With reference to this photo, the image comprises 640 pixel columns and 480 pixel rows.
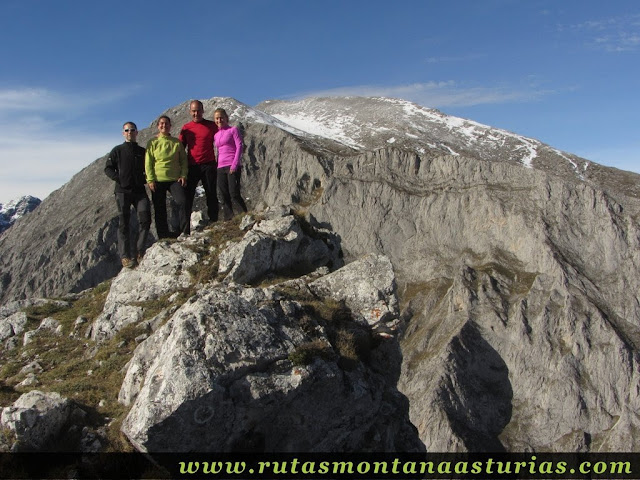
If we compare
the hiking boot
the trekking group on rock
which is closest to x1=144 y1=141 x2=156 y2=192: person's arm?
the trekking group on rock

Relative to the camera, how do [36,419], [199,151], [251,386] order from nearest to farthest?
[36,419] < [251,386] < [199,151]

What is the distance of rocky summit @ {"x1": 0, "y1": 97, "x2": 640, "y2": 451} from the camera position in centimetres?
1051

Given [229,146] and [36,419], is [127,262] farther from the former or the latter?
[36,419]

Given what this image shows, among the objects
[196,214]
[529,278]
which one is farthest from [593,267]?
[196,214]

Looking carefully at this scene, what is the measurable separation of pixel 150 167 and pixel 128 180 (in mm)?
900

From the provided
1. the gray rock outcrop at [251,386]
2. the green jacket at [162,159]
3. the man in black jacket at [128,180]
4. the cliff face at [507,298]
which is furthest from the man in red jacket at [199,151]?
the cliff face at [507,298]

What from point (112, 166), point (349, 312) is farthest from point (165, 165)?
point (349, 312)

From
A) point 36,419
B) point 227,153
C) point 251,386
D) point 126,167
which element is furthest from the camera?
point 227,153

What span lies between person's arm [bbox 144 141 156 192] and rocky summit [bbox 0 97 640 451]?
7.70ft

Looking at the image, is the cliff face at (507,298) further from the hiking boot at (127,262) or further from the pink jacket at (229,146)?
the hiking boot at (127,262)

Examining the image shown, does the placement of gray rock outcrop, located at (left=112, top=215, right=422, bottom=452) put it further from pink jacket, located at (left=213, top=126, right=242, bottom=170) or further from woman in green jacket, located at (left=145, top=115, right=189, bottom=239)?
pink jacket, located at (left=213, top=126, right=242, bottom=170)

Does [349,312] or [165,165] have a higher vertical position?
[165,165]

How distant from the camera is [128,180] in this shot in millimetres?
17594

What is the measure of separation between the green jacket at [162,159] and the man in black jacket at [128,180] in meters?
0.43
